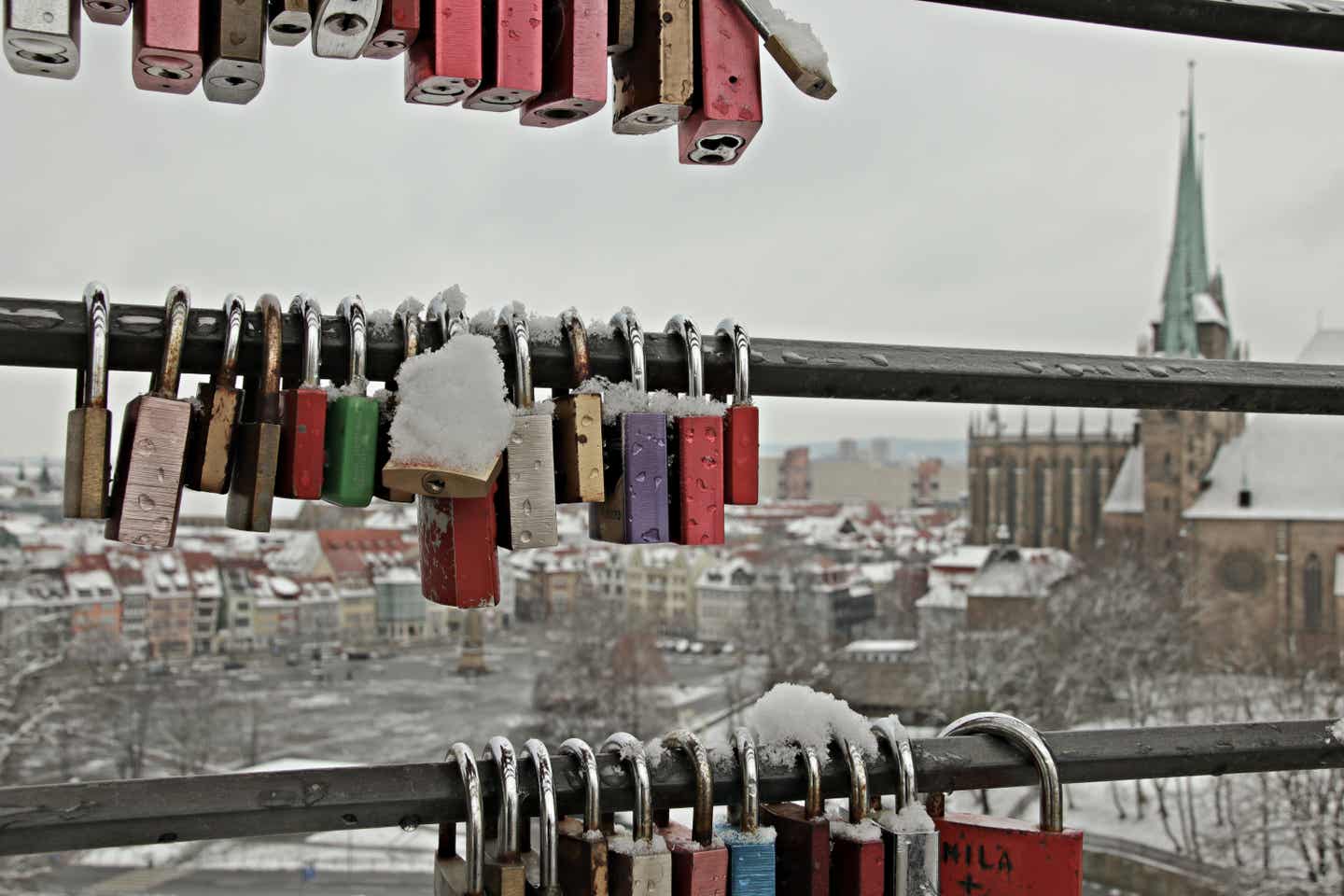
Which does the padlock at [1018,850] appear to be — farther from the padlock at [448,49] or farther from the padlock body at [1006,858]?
the padlock at [448,49]

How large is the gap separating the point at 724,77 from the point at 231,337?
1.24 ft

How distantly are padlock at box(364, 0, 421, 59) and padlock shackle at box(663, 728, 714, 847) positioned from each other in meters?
0.48

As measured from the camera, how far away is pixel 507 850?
29.5 inches

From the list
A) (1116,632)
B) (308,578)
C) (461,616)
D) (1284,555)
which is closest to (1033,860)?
(1116,632)

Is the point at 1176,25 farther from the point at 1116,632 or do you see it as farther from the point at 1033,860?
the point at 1116,632

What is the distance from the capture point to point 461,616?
41.3 meters

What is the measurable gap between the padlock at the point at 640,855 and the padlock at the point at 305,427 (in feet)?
0.79

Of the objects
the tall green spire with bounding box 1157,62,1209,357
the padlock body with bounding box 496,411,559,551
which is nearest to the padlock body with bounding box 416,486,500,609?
the padlock body with bounding box 496,411,559,551

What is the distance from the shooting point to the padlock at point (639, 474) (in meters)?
0.80

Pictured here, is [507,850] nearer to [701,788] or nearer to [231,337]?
[701,788]

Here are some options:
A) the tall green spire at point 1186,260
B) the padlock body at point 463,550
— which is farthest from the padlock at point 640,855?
the tall green spire at point 1186,260

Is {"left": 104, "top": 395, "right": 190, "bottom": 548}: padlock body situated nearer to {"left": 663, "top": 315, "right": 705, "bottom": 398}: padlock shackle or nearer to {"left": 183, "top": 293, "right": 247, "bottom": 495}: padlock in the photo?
{"left": 183, "top": 293, "right": 247, "bottom": 495}: padlock

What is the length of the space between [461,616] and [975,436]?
17.7m

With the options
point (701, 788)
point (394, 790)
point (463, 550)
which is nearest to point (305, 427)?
point (463, 550)
